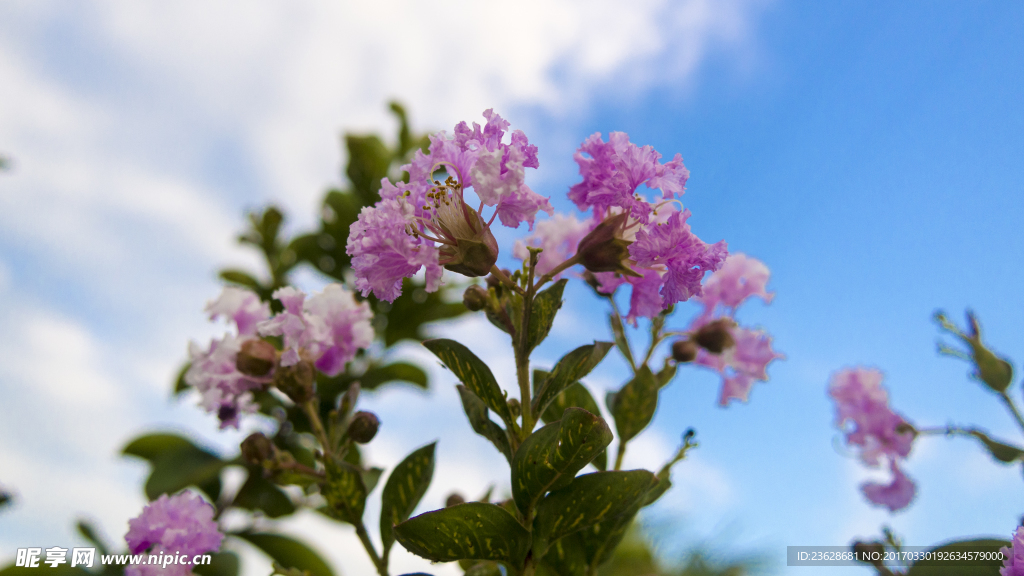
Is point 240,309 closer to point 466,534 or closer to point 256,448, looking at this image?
point 256,448

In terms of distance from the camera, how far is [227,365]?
1.10 metres

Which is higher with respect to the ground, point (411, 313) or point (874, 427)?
point (411, 313)

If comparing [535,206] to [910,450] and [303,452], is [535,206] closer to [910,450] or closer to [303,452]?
[910,450]

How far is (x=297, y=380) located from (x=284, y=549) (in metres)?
1.16

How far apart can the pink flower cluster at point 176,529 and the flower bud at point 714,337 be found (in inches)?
33.3

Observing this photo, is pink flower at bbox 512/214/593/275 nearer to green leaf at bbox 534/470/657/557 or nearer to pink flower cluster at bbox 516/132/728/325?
pink flower cluster at bbox 516/132/728/325

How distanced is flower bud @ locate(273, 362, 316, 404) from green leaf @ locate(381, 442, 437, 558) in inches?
7.5

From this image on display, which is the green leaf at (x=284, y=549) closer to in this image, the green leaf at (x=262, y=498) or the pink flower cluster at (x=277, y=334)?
the green leaf at (x=262, y=498)

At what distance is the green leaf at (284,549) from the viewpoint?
1899 millimetres

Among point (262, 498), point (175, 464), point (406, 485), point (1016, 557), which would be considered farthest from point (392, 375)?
point (1016, 557)

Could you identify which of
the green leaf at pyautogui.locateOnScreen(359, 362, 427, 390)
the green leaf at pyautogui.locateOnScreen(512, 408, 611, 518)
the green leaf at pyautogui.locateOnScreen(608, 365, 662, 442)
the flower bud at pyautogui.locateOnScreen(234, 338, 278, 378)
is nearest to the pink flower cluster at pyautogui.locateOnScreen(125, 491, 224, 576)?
the flower bud at pyautogui.locateOnScreen(234, 338, 278, 378)

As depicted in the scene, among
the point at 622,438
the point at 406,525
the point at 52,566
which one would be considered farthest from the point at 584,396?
the point at 52,566

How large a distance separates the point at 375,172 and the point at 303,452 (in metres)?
1.09

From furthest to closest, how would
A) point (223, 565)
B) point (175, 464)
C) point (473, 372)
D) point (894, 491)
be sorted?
point (175, 464) → point (223, 565) → point (894, 491) → point (473, 372)
